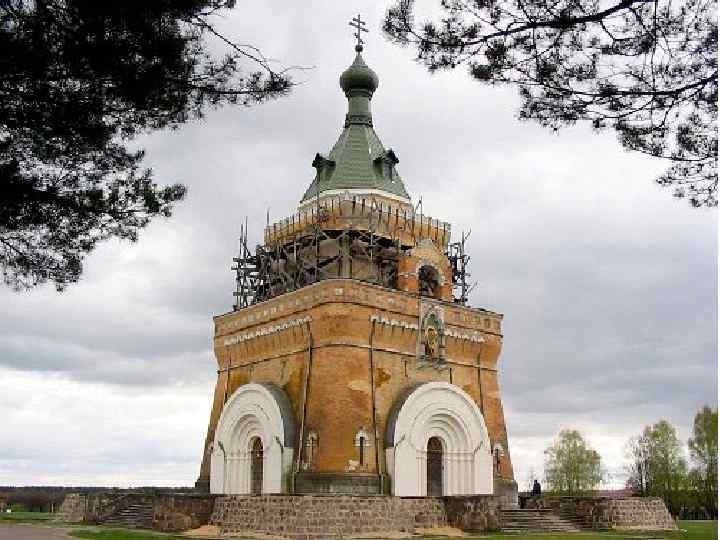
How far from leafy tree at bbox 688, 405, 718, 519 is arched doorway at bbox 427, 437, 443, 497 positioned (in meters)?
15.0

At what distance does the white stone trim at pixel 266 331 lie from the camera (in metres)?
22.9

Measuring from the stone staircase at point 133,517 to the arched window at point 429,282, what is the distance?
408 inches

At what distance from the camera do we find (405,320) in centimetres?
2320

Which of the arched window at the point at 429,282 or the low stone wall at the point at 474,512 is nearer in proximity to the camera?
the low stone wall at the point at 474,512

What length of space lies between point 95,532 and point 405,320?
9.97 m

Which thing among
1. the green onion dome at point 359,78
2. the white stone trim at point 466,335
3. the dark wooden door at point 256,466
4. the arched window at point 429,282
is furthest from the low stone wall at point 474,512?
the green onion dome at point 359,78

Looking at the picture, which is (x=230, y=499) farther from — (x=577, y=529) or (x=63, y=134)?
(x=63, y=134)

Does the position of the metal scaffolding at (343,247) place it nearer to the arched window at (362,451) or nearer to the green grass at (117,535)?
the arched window at (362,451)

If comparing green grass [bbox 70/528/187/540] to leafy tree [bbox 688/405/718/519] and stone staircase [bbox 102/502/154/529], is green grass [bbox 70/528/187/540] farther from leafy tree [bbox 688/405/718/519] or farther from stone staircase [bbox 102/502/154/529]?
leafy tree [bbox 688/405/718/519]

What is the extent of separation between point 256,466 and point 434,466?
526cm

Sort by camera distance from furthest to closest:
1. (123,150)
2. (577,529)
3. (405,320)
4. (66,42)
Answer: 1. (405,320)
2. (577,529)
3. (123,150)
4. (66,42)

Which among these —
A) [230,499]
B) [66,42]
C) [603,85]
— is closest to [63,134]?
[66,42]

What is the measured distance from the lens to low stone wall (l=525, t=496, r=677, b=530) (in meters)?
20.6

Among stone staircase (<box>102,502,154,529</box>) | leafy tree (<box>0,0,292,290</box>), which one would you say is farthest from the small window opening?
leafy tree (<box>0,0,292,290</box>)
